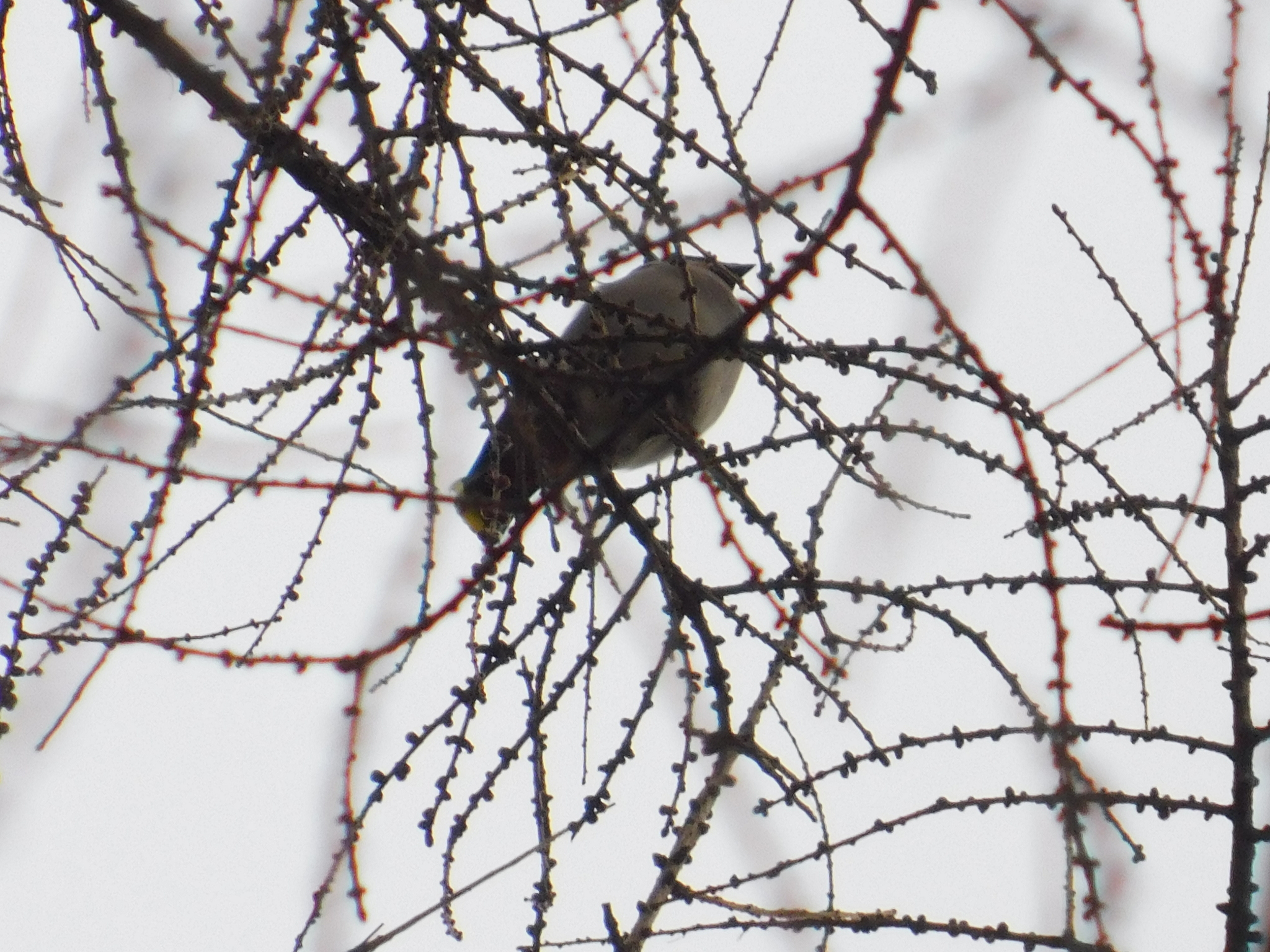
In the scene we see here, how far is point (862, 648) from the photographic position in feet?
7.43

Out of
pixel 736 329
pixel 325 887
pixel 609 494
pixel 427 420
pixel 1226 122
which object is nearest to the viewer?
pixel 736 329

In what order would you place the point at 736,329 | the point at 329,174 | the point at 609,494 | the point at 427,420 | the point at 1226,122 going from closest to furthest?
the point at 736,329, the point at 1226,122, the point at 427,420, the point at 329,174, the point at 609,494

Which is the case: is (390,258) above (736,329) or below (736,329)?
above

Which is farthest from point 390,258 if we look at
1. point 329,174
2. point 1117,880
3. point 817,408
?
point 1117,880

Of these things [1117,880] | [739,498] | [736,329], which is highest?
[739,498]

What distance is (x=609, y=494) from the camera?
2385mm

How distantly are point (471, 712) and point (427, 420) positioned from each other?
1.31 ft

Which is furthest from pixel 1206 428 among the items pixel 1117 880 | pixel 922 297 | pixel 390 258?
pixel 390 258

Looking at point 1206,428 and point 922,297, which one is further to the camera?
point 1206,428

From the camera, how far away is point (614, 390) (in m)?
1.84

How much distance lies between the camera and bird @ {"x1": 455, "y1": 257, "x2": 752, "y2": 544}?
1.55m

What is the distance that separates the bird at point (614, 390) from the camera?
155cm

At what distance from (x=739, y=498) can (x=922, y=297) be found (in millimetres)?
953

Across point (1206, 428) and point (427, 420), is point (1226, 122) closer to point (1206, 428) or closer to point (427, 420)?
point (1206, 428)
